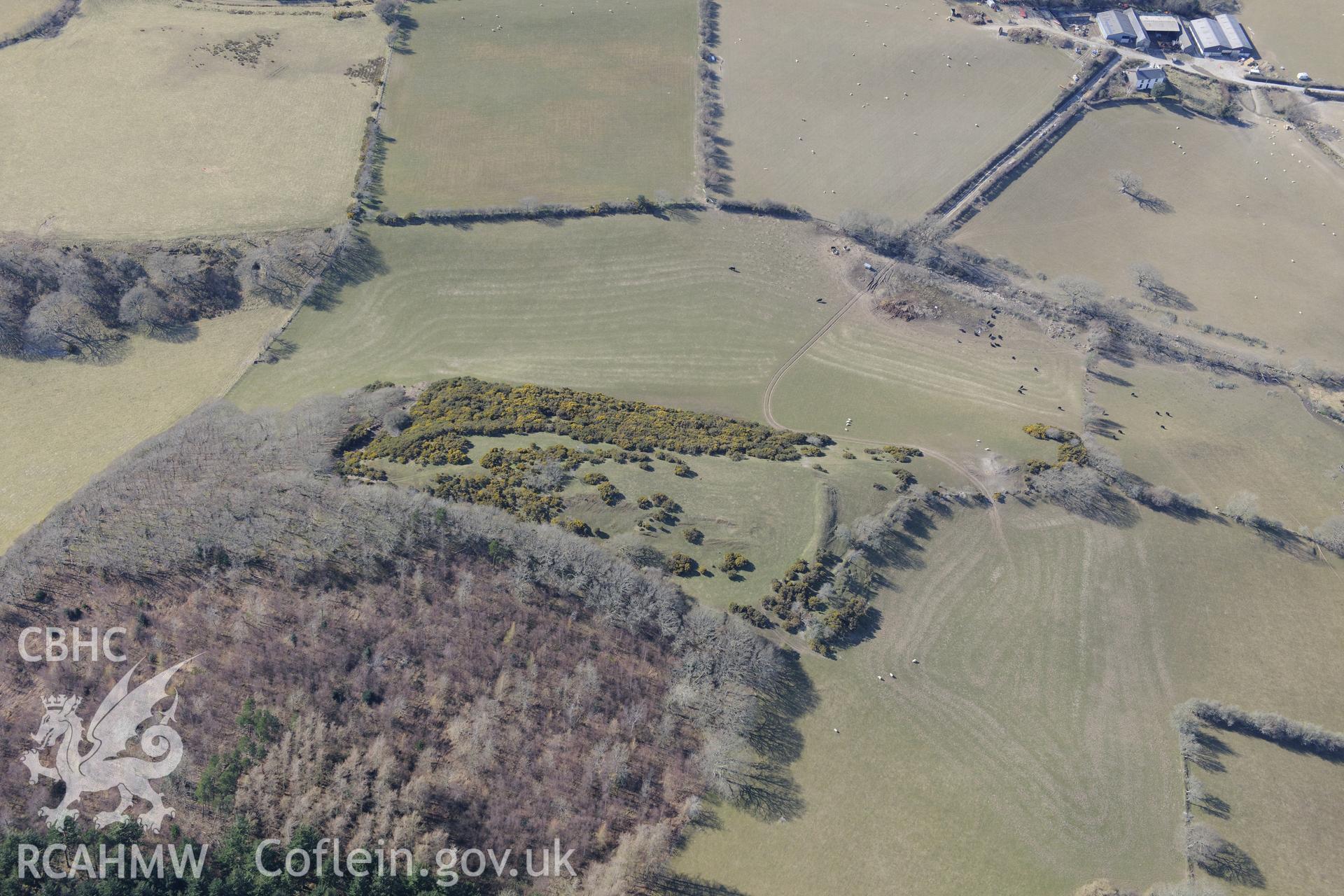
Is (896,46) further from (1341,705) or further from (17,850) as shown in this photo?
(17,850)

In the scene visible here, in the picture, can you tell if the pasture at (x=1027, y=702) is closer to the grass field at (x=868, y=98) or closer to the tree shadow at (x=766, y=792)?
the tree shadow at (x=766, y=792)

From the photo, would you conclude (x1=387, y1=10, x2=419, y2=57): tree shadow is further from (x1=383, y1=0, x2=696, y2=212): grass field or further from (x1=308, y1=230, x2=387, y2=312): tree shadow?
(x1=308, y1=230, x2=387, y2=312): tree shadow

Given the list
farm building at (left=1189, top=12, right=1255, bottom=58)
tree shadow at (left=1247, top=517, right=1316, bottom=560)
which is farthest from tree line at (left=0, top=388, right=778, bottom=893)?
farm building at (left=1189, top=12, right=1255, bottom=58)

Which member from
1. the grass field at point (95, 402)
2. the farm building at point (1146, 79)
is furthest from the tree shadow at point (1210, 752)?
the farm building at point (1146, 79)

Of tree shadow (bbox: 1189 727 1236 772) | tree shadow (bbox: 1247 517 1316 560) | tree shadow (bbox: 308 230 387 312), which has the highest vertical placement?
tree shadow (bbox: 308 230 387 312)

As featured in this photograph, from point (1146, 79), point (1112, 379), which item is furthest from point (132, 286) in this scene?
point (1146, 79)

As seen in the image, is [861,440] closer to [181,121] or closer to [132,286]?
[132,286]
